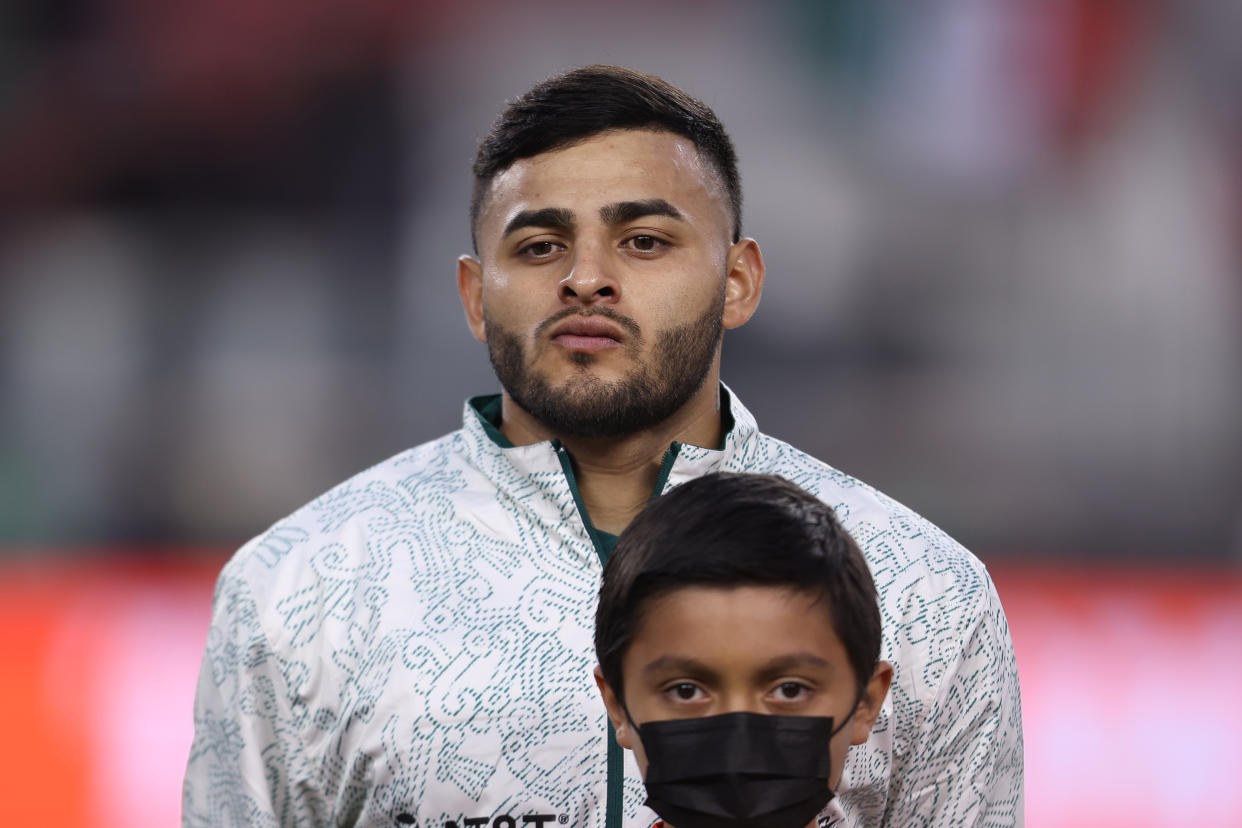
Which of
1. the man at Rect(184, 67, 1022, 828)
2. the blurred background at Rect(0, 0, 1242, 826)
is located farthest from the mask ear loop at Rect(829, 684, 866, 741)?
the blurred background at Rect(0, 0, 1242, 826)

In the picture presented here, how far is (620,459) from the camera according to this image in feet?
5.72

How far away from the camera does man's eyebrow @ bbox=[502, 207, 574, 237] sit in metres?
1.70

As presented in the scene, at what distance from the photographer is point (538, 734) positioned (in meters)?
1.58

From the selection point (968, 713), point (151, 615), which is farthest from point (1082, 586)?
point (968, 713)

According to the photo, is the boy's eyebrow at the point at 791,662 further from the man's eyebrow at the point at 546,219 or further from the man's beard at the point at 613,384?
the man's eyebrow at the point at 546,219

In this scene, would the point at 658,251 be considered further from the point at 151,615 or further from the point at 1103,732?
the point at 151,615

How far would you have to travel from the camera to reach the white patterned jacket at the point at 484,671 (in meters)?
1.57

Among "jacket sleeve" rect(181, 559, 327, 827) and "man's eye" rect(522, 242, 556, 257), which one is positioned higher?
"man's eye" rect(522, 242, 556, 257)

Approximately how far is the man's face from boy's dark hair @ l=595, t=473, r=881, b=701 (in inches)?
11.5

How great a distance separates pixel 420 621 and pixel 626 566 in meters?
0.36

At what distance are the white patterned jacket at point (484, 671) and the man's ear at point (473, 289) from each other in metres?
0.15

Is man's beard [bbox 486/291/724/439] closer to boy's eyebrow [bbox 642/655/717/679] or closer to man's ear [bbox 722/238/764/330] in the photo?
man's ear [bbox 722/238/764/330]

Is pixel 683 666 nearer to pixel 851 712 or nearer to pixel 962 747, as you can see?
pixel 851 712

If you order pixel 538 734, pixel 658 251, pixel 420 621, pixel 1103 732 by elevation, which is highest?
pixel 658 251
